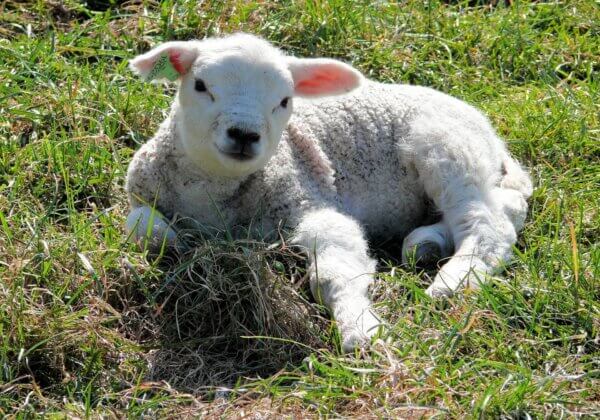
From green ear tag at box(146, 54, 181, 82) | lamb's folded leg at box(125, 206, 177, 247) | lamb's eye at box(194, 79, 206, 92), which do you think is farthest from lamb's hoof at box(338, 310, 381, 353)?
green ear tag at box(146, 54, 181, 82)

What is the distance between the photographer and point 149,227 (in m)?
6.09

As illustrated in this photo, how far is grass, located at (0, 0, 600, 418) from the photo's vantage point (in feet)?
16.9

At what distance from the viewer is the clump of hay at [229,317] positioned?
5.59 metres

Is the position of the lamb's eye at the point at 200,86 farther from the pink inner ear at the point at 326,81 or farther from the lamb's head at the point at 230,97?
the pink inner ear at the point at 326,81

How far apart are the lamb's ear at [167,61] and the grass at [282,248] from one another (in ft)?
2.85

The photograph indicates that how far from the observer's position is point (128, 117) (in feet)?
25.1

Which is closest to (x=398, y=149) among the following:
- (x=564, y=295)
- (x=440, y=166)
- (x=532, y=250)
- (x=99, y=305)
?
(x=440, y=166)

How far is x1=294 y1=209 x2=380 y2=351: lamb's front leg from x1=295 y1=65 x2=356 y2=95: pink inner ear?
677mm

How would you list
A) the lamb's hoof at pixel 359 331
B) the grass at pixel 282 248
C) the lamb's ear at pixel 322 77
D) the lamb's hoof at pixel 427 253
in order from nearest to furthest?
the grass at pixel 282 248 < the lamb's hoof at pixel 359 331 < the lamb's ear at pixel 322 77 < the lamb's hoof at pixel 427 253

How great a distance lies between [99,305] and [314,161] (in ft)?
5.33

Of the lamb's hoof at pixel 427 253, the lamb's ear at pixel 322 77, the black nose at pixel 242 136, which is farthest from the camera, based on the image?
the lamb's hoof at pixel 427 253

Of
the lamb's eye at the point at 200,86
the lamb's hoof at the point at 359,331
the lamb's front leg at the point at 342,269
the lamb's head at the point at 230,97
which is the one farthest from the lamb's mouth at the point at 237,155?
the lamb's hoof at the point at 359,331

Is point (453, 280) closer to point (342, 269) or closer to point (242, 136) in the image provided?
point (342, 269)

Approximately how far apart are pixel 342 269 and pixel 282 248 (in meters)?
0.34
